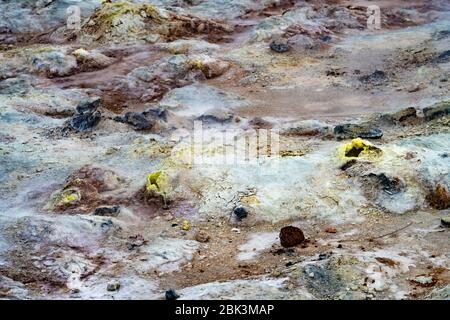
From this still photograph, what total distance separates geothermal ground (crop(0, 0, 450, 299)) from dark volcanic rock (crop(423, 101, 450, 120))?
0.03 metres

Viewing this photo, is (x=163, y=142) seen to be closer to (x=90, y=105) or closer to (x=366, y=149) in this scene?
(x=90, y=105)

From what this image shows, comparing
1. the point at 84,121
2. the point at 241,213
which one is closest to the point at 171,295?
the point at 241,213

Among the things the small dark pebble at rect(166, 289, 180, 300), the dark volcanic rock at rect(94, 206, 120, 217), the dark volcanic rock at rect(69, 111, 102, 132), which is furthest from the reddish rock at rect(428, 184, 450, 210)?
the dark volcanic rock at rect(69, 111, 102, 132)

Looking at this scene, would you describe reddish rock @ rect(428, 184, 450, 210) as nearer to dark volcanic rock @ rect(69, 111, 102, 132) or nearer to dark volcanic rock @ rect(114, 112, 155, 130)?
dark volcanic rock @ rect(114, 112, 155, 130)

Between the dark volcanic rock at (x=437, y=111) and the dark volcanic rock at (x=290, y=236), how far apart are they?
5.03 metres

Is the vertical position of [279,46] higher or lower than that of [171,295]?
lower

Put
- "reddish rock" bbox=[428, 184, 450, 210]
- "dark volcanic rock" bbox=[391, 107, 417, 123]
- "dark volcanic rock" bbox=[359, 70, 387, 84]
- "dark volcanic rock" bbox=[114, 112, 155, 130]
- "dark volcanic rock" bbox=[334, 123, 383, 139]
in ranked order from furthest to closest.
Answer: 1. "dark volcanic rock" bbox=[359, 70, 387, 84]
2. "dark volcanic rock" bbox=[114, 112, 155, 130]
3. "dark volcanic rock" bbox=[391, 107, 417, 123]
4. "dark volcanic rock" bbox=[334, 123, 383, 139]
5. "reddish rock" bbox=[428, 184, 450, 210]

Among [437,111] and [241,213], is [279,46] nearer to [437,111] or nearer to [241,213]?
[437,111]

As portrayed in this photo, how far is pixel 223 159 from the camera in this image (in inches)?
402

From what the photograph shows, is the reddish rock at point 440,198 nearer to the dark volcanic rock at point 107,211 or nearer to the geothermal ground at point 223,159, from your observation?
the geothermal ground at point 223,159

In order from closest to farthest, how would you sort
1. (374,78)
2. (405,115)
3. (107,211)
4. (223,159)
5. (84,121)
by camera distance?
1. (107,211)
2. (223,159)
3. (405,115)
4. (84,121)
5. (374,78)

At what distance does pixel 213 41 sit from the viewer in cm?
1888

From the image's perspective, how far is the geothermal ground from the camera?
733 cm

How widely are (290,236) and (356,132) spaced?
155 inches
